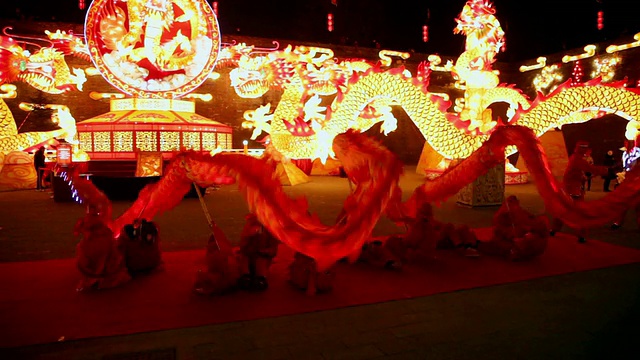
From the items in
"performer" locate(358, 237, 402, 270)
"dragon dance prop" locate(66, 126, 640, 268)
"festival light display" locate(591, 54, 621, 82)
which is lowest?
"performer" locate(358, 237, 402, 270)

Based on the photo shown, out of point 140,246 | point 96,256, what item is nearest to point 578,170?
point 140,246

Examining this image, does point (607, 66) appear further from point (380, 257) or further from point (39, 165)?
point (39, 165)

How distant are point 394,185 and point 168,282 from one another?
1.87 meters

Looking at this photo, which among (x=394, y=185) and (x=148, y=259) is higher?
(x=394, y=185)

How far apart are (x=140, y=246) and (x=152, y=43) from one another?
20.5ft

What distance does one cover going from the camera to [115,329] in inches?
96.1

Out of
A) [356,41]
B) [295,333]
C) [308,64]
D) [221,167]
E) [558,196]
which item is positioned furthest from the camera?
[356,41]

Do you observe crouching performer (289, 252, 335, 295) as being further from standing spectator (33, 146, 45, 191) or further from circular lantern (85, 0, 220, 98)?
standing spectator (33, 146, 45, 191)

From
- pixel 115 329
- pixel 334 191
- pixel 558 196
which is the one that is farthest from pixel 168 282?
pixel 334 191

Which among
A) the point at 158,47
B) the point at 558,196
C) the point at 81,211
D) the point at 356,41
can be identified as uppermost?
the point at 356,41

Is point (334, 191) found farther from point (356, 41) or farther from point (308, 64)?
point (356, 41)

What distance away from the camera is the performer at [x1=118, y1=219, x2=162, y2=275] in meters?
3.40

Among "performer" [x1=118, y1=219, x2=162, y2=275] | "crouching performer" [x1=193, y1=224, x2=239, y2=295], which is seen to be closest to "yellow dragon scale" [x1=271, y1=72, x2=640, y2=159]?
"performer" [x1=118, y1=219, x2=162, y2=275]

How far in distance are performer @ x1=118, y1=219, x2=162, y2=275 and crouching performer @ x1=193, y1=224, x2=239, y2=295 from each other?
62 cm
